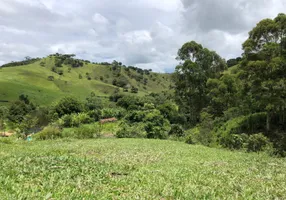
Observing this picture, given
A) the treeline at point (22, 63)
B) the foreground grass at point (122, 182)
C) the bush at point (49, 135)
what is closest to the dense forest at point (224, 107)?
the bush at point (49, 135)

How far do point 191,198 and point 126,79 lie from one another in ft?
412

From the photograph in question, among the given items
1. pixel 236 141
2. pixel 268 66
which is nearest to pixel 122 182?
pixel 236 141

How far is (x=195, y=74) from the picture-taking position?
39.5m

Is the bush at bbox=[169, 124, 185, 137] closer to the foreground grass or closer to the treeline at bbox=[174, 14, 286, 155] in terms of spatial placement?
the treeline at bbox=[174, 14, 286, 155]

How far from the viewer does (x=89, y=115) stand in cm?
5416

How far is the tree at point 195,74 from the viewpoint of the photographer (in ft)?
131

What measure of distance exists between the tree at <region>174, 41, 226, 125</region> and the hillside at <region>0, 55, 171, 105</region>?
36.8 metres

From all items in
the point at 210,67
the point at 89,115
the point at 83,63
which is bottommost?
the point at 89,115

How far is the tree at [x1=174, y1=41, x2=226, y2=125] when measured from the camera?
131ft

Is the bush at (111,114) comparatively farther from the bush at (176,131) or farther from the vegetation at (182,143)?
the bush at (176,131)

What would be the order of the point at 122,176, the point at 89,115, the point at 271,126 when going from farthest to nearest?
the point at 89,115 < the point at 271,126 < the point at 122,176

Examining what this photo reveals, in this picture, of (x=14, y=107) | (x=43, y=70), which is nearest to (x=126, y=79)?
(x=43, y=70)

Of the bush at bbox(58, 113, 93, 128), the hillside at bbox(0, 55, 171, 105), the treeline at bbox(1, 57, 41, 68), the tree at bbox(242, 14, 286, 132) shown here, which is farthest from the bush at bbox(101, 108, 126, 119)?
the treeline at bbox(1, 57, 41, 68)

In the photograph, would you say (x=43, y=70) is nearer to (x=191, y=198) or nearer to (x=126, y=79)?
(x=126, y=79)
